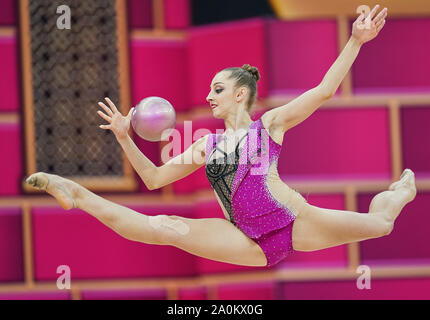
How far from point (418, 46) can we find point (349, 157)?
66cm

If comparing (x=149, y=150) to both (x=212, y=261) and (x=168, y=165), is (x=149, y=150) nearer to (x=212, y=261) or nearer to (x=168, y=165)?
(x=212, y=261)

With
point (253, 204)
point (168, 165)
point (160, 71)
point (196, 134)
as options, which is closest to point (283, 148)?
point (196, 134)

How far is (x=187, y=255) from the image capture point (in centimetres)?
457

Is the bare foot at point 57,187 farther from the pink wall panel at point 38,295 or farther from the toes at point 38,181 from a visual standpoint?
the pink wall panel at point 38,295

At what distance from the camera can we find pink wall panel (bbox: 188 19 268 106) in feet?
14.1

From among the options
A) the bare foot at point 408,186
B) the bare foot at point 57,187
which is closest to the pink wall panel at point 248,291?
the bare foot at point 408,186

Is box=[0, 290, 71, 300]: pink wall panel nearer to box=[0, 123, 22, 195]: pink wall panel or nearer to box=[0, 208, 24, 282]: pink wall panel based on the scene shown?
box=[0, 208, 24, 282]: pink wall panel

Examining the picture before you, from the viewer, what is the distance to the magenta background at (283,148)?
13.9ft

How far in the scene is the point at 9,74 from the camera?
14.7ft

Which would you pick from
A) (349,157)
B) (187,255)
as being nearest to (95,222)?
(187,255)

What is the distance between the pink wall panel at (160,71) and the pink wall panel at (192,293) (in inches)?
36.6

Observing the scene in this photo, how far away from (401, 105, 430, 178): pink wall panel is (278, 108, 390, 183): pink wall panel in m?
0.10

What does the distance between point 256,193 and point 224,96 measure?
0.37 metres

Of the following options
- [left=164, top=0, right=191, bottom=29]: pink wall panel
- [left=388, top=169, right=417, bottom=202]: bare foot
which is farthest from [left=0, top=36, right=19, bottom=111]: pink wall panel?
[left=388, top=169, right=417, bottom=202]: bare foot
